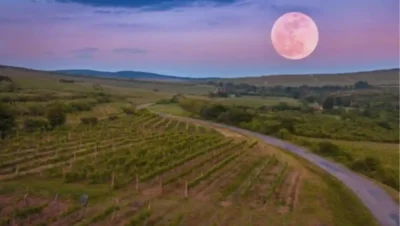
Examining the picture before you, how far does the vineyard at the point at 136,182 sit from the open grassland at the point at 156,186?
2.0 inches

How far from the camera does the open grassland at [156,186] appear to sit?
20.5 m

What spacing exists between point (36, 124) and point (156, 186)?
2783cm

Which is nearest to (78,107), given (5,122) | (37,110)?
(37,110)

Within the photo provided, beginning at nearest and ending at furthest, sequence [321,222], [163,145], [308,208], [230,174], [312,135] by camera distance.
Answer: [321,222] → [308,208] → [230,174] → [163,145] → [312,135]

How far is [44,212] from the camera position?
64.8 ft

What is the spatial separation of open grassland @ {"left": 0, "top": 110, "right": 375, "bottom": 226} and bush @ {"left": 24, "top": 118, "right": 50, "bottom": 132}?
697 centimetres

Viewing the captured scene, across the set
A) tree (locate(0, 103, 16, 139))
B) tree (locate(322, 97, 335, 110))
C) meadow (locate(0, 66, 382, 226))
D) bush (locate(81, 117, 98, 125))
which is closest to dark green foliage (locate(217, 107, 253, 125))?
bush (locate(81, 117, 98, 125))

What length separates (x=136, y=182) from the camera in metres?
26.6

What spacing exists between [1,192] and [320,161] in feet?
101

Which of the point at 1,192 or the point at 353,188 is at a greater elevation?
the point at 1,192

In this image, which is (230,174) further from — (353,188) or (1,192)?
(1,192)

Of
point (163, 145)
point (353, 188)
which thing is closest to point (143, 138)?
point (163, 145)

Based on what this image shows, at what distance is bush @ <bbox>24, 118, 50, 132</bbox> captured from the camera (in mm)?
47994

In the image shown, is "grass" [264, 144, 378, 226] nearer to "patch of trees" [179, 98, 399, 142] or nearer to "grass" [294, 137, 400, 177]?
"grass" [294, 137, 400, 177]
